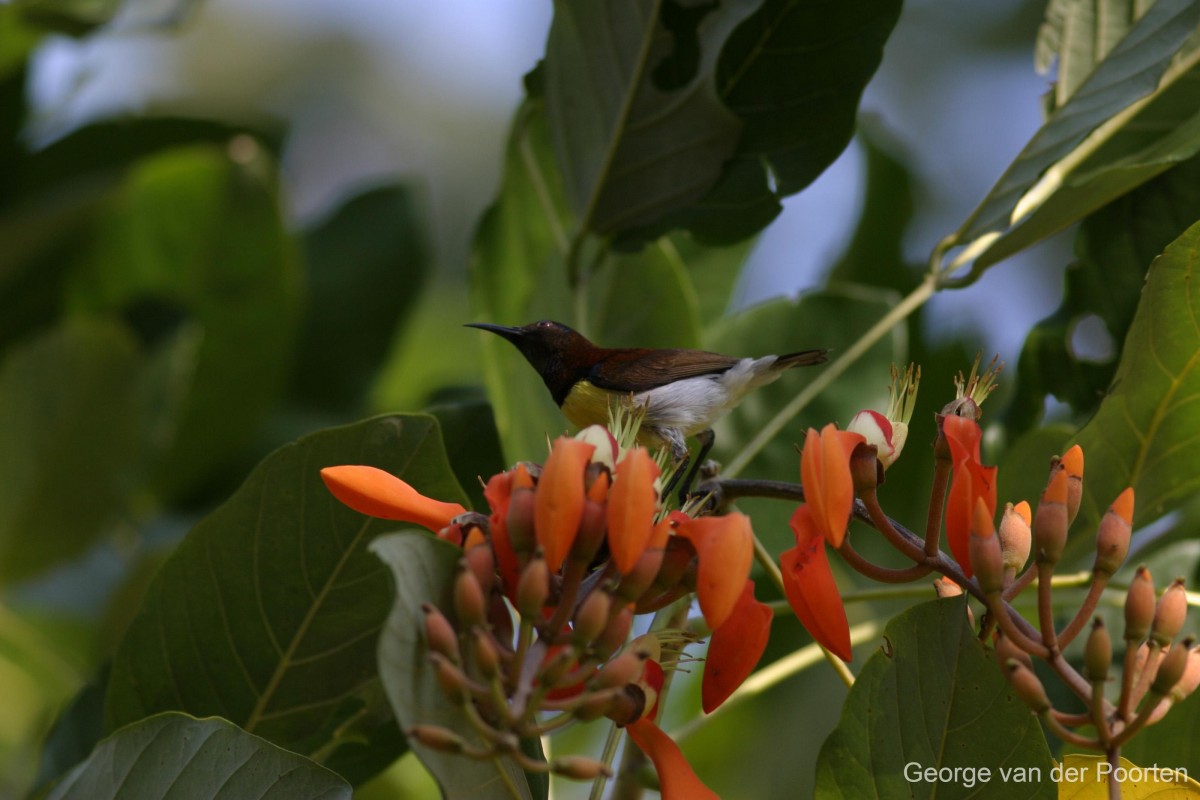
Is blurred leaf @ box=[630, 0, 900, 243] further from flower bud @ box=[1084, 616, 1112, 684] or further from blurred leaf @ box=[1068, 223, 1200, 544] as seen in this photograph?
flower bud @ box=[1084, 616, 1112, 684]

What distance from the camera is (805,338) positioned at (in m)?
2.44

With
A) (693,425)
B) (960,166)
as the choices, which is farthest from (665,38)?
(960,166)

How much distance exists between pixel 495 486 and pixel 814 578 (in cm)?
40

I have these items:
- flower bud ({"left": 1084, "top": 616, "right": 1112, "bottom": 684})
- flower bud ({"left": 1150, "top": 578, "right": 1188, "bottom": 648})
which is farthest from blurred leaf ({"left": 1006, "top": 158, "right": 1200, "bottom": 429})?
flower bud ({"left": 1084, "top": 616, "right": 1112, "bottom": 684})

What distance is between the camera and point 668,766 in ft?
4.56

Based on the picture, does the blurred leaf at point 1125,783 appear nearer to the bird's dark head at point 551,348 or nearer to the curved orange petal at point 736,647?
the curved orange petal at point 736,647

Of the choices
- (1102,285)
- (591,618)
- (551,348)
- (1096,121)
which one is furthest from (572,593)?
(1102,285)

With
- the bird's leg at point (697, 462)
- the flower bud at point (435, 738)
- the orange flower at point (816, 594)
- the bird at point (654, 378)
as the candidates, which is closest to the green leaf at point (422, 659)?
the flower bud at point (435, 738)

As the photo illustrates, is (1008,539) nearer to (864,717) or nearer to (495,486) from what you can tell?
(864,717)

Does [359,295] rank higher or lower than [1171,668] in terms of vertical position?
lower

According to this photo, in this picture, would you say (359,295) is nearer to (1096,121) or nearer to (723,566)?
(1096,121)

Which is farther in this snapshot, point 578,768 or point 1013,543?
point 1013,543

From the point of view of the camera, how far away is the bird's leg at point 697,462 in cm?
193

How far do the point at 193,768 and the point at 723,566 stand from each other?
2.22ft
